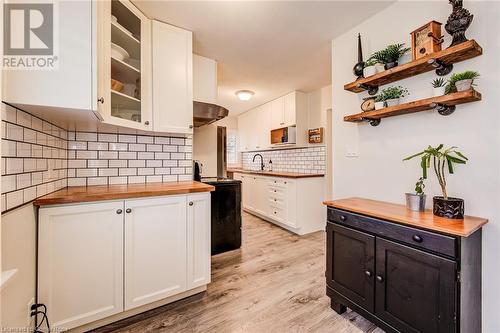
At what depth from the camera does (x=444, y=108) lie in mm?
1389

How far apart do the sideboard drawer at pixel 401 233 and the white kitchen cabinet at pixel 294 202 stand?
5.57 ft

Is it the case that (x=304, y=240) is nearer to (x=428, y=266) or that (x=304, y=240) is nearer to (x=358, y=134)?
(x=358, y=134)

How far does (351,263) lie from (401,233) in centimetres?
44

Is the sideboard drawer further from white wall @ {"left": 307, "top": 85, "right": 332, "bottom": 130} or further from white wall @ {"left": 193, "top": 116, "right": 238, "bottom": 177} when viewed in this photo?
white wall @ {"left": 307, "top": 85, "right": 332, "bottom": 130}

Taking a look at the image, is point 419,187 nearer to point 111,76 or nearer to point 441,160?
point 441,160

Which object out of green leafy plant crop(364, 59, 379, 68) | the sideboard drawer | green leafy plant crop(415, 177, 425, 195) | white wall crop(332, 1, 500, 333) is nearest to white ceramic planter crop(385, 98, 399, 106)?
white wall crop(332, 1, 500, 333)

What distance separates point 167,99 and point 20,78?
1.02 metres

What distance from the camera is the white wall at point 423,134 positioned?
1226mm

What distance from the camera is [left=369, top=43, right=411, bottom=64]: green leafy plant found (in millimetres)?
1609

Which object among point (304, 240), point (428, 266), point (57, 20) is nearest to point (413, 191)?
point (428, 266)

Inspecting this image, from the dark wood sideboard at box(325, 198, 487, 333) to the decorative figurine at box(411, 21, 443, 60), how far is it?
3.48ft

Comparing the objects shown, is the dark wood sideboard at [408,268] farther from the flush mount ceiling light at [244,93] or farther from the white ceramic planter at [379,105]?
the flush mount ceiling light at [244,93]

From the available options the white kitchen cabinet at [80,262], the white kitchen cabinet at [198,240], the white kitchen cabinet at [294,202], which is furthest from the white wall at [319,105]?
the white kitchen cabinet at [80,262]

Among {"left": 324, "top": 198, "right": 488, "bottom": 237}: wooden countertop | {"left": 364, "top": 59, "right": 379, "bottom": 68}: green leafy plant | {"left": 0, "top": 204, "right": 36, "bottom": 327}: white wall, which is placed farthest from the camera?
{"left": 364, "top": 59, "right": 379, "bottom": 68}: green leafy plant
